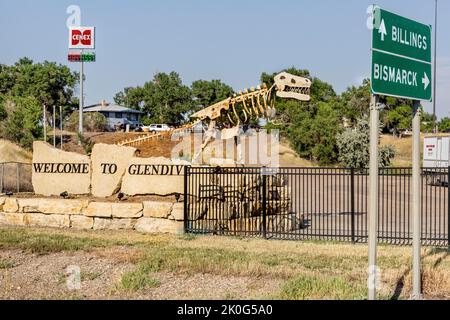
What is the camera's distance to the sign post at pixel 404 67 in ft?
19.1

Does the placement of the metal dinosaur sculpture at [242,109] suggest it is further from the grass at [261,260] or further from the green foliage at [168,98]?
the green foliage at [168,98]

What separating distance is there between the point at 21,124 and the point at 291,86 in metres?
26.3

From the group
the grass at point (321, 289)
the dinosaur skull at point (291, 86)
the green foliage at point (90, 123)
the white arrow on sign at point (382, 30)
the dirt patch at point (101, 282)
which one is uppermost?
the green foliage at point (90, 123)

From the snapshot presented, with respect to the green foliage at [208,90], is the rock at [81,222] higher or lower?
lower

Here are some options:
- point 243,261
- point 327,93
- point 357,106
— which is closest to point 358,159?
point 357,106

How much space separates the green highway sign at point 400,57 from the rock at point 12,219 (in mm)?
11121

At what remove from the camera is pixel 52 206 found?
14.8 meters

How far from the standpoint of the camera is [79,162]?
15734 millimetres

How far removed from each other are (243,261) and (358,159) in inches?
1385

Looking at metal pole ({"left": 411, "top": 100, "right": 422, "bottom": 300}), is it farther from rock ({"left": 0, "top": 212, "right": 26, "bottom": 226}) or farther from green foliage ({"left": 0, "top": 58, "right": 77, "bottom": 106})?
green foliage ({"left": 0, "top": 58, "right": 77, "bottom": 106})

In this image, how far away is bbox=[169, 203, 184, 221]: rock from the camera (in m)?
13.8

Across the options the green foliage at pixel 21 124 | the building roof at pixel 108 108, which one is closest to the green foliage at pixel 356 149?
the green foliage at pixel 21 124

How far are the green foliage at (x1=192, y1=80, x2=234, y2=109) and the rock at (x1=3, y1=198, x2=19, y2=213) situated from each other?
2125 inches
